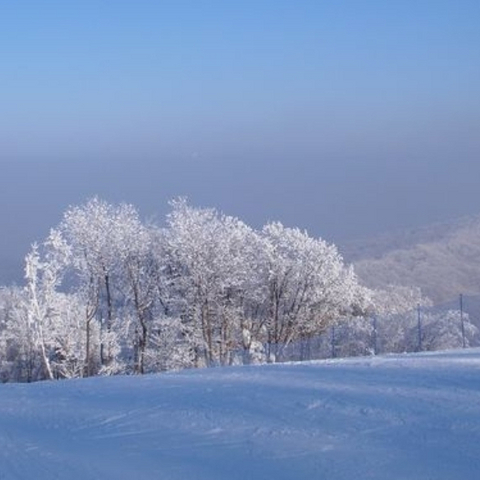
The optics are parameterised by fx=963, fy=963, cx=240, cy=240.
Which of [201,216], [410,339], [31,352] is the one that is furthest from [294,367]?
[31,352]

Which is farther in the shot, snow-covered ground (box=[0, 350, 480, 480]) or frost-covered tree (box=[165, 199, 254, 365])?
→ frost-covered tree (box=[165, 199, 254, 365])

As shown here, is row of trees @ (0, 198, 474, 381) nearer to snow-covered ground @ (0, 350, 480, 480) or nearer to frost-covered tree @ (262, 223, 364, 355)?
Result: frost-covered tree @ (262, 223, 364, 355)

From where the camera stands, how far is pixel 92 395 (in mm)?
14398

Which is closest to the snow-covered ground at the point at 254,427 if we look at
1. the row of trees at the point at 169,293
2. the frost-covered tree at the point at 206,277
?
the row of trees at the point at 169,293

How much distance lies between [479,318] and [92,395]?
33.9 meters

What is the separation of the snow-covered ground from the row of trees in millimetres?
28449

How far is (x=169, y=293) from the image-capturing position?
160ft

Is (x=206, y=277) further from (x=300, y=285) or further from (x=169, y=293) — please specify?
(x=300, y=285)

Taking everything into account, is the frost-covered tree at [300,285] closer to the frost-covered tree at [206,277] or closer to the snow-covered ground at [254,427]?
the frost-covered tree at [206,277]

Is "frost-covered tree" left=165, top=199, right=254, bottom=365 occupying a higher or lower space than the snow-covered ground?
higher

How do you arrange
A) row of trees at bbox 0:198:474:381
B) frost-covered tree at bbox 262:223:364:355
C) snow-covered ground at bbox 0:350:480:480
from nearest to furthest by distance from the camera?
snow-covered ground at bbox 0:350:480:480
row of trees at bbox 0:198:474:381
frost-covered tree at bbox 262:223:364:355

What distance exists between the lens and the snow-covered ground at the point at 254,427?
927cm

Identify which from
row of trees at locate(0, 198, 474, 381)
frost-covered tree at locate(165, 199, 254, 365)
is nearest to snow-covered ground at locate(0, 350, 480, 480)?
row of trees at locate(0, 198, 474, 381)

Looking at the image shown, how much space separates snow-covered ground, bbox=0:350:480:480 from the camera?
9.27 m
